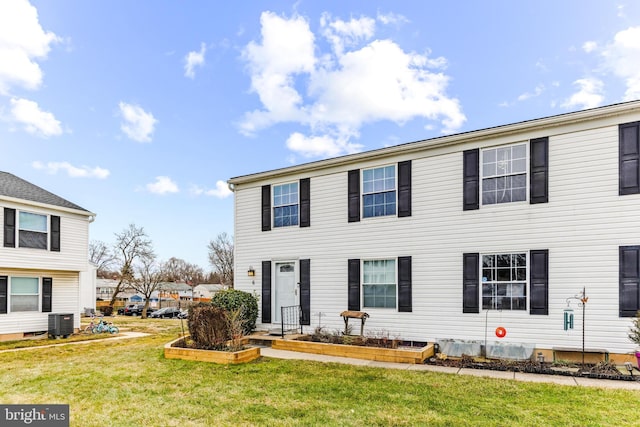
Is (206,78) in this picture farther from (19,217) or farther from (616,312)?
(616,312)

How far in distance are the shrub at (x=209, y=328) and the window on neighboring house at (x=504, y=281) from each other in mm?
5797

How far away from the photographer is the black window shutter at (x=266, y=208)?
12.1 meters

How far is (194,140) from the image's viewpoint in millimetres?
17703

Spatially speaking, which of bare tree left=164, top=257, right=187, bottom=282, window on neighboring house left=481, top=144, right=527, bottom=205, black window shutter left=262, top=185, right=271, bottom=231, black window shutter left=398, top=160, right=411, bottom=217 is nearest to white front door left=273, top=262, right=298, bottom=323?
black window shutter left=262, top=185, right=271, bottom=231

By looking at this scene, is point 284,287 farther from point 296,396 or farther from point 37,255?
point 37,255

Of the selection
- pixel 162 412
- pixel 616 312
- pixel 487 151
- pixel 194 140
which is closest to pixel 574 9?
pixel 487 151

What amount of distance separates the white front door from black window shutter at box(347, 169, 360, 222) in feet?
7.92

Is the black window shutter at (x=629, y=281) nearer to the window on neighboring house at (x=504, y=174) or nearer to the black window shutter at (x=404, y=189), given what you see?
the window on neighboring house at (x=504, y=174)

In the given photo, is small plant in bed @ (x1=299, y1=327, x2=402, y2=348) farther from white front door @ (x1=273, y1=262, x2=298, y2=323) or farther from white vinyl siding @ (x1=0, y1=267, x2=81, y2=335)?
white vinyl siding @ (x1=0, y1=267, x2=81, y2=335)

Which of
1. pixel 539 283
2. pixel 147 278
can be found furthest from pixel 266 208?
pixel 147 278

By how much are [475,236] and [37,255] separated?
13689mm

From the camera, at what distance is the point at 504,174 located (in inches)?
345

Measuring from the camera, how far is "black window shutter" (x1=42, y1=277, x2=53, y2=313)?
13.6 meters

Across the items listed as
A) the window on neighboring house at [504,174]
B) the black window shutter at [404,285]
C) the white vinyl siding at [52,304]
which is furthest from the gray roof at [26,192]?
the window on neighboring house at [504,174]
